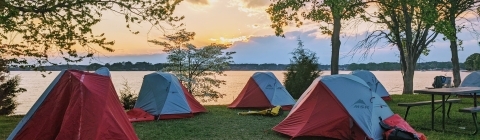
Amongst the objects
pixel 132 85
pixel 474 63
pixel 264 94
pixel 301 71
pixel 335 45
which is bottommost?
pixel 132 85

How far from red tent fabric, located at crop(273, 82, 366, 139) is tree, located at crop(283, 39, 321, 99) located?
37.8 ft

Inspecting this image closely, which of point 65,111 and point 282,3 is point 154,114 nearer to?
point 65,111

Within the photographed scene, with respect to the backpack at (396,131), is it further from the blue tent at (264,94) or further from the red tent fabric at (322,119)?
the blue tent at (264,94)

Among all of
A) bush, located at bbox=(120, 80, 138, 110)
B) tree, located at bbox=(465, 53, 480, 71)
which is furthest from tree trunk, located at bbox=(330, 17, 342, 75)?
tree, located at bbox=(465, 53, 480, 71)

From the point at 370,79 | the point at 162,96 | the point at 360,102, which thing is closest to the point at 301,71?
the point at 370,79

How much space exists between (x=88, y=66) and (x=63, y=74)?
1.91 m

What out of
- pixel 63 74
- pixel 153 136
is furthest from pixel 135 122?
pixel 63 74

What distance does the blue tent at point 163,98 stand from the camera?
11.0 m

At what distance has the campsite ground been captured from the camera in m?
8.26

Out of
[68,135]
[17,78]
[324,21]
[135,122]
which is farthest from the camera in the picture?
[324,21]

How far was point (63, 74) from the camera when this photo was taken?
21.1 feet

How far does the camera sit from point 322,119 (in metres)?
7.87

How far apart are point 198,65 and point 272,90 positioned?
9231 mm

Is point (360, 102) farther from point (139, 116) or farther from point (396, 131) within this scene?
point (139, 116)
